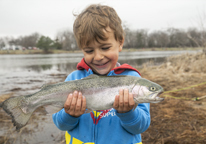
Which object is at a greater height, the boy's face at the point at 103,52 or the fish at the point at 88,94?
the boy's face at the point at 103,52

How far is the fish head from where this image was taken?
2381mm

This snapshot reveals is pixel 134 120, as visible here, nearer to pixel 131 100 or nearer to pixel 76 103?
pixel 131 100

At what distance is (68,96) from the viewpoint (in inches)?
98.1

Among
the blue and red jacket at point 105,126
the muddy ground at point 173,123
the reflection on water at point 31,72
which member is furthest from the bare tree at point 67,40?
the blue and red jacket at point 105,126

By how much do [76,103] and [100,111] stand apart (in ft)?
1.60

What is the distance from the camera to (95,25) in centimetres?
267

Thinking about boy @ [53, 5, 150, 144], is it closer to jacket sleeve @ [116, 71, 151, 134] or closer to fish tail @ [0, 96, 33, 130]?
jacket sleeve @ [116, 71, 151, 134]

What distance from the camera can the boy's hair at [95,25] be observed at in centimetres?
265

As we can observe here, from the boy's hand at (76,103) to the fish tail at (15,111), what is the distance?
0.70m

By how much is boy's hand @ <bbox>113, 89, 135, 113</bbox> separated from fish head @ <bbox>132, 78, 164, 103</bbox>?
4.8 inches

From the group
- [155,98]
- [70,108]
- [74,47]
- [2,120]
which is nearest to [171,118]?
[155,98]

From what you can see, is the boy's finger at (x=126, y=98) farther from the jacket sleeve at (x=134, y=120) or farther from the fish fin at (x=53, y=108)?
the fish fin at (x=53, y=108)

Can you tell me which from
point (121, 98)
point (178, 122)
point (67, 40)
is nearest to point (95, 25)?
point (121, 98)

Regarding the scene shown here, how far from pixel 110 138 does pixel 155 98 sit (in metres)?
0.94
